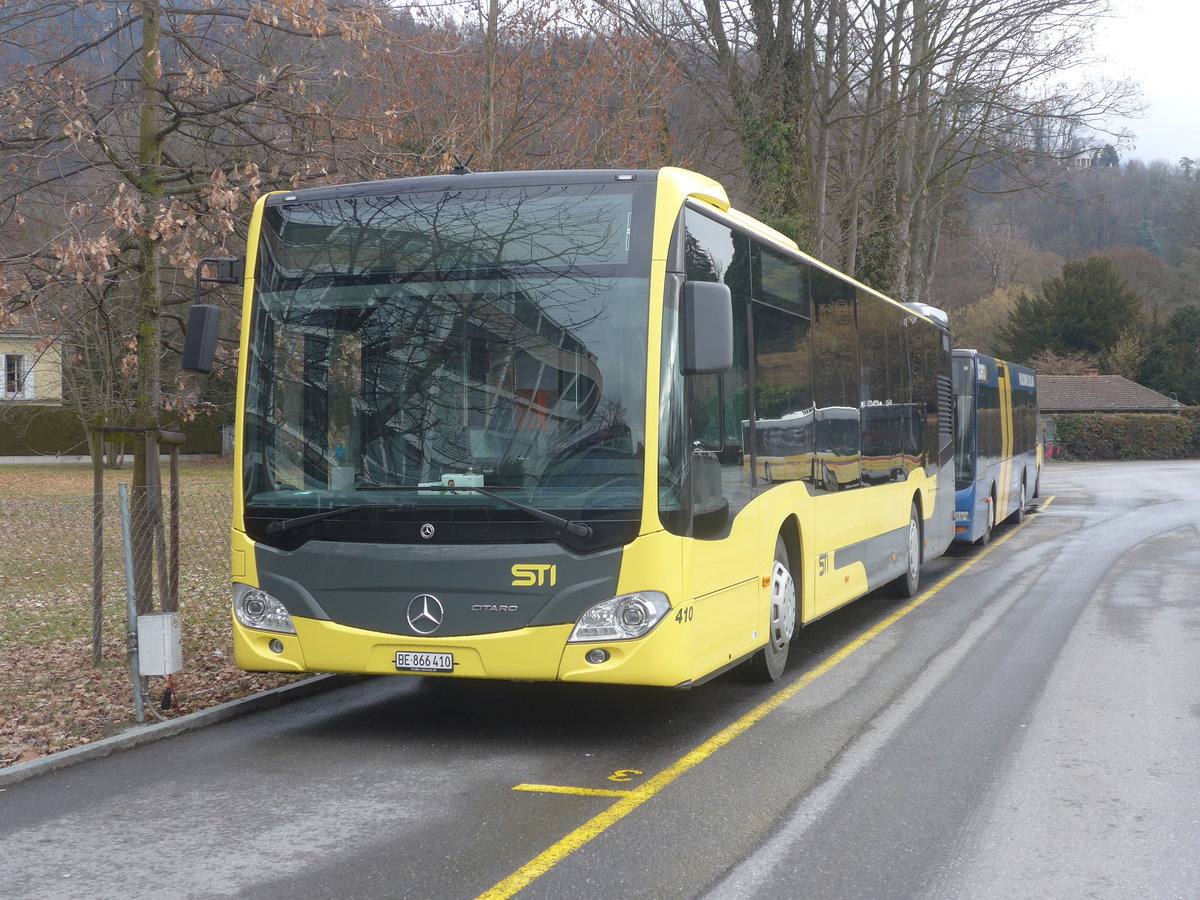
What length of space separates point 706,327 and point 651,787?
233 centimetres

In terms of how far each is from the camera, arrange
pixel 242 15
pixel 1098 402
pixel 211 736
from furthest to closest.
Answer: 1. pixel 1098 402
2. pixel 242 15
3. pixel 211 736

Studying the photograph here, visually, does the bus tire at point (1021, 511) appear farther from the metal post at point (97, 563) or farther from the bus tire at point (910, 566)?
the metal post at point (97, 563)

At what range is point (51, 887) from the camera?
4820 millimetres

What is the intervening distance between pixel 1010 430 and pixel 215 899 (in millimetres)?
21221

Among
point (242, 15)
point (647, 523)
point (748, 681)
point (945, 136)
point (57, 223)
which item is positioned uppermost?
point (945, 136)

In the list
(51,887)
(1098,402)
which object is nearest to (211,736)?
(51,887)

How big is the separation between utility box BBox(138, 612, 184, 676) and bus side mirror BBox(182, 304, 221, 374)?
1.61 metres

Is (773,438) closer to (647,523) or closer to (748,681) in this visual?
(748,681)

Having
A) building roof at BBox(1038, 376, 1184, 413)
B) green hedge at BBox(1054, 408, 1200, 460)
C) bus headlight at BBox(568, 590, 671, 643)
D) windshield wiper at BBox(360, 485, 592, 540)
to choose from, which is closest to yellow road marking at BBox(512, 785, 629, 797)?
bus headlight at BBox(568, 590, 671, 643)

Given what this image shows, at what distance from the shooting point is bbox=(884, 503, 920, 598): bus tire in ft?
45.2

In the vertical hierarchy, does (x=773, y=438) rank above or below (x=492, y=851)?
above

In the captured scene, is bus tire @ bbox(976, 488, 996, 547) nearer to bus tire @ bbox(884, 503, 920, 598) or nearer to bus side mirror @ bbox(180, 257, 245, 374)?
bus tire @ bbox(884, 503, 920, 598)

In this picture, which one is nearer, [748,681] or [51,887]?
[51,887]

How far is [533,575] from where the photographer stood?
21.9 ft
